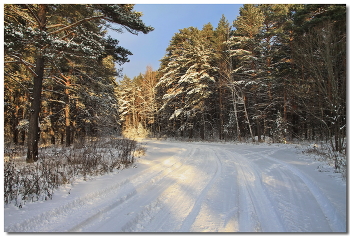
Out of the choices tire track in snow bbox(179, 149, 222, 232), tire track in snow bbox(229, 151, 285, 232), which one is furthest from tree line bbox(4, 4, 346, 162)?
tire track in snow bbox(229, 151, 285, 232)

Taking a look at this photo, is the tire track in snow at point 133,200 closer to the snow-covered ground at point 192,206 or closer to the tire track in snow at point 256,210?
the snow-covered ground at point 192,206

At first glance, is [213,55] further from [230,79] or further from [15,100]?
[15,100]

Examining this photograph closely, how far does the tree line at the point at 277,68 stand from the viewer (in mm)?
9055

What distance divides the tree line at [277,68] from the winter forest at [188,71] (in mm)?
86

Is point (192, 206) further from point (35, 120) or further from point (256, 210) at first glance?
point (35, 120)

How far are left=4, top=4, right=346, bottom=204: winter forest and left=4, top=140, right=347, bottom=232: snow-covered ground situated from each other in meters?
5.11

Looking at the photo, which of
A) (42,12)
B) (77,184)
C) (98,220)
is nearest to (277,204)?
(98,220)

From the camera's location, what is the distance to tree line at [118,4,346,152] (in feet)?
29.7

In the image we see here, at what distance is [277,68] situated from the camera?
16766mm

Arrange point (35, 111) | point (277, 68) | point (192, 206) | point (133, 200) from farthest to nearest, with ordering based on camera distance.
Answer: point (277, 68), point (35, 111), point (133, 200), point (192, 206)

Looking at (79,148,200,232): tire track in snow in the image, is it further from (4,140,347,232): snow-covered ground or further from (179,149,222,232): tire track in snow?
(179,149,222,232): tire track in snow

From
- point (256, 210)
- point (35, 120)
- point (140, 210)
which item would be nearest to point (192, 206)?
point (140, 210)

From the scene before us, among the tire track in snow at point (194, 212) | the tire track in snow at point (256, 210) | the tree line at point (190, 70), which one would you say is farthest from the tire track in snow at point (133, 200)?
the tree line at point (190, 70)

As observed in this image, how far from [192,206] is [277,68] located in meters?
16.9
